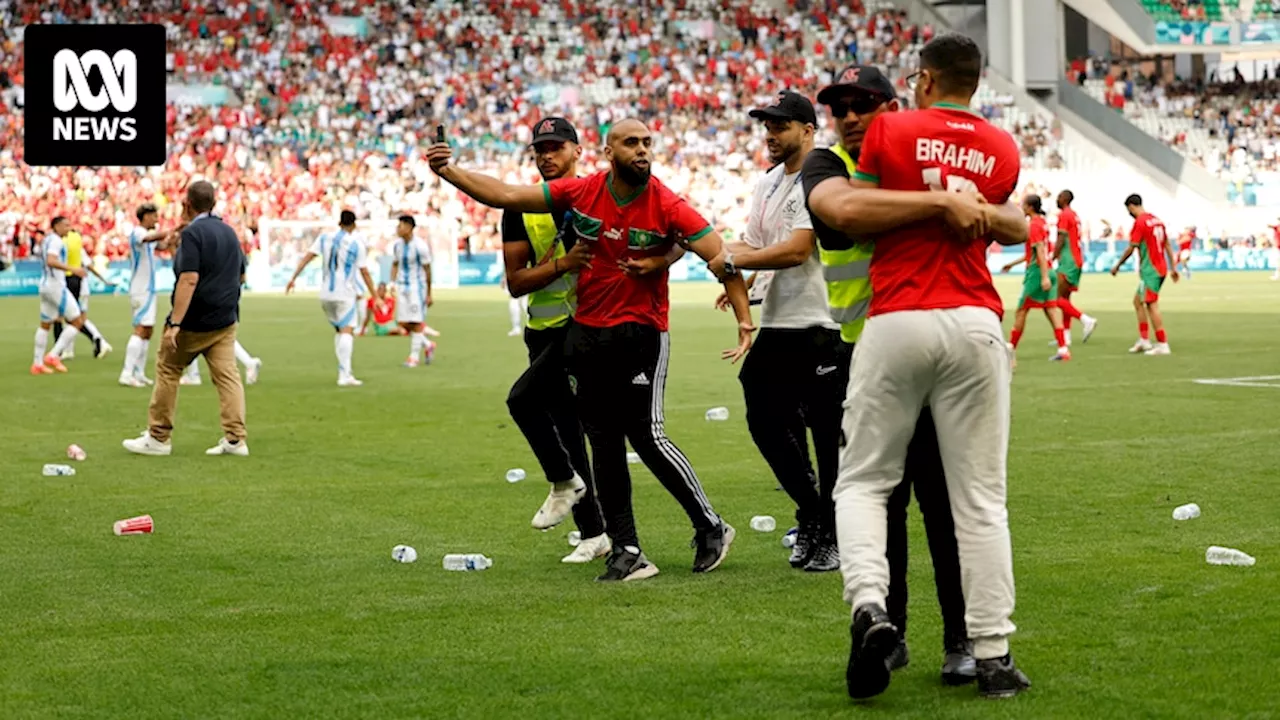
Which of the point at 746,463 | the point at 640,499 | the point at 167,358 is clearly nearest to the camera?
the point at 640,499

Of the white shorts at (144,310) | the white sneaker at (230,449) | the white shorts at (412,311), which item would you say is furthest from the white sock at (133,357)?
the white sneaker at (230,449)

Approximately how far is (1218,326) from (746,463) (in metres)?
17.1

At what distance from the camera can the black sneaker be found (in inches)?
319

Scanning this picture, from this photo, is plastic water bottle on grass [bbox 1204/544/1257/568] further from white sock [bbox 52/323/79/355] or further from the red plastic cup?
white sock [bbox 52/323/79/355]

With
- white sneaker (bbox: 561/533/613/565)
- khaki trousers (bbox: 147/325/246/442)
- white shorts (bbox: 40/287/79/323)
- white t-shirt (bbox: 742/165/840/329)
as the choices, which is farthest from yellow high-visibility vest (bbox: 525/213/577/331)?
white shorts (bbox: 40/287/79/323)

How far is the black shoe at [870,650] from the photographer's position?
5457 mm

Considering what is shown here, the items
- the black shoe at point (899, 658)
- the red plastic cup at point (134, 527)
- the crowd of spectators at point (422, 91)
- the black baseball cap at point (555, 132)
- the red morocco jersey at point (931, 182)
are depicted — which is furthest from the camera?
the crowd of spectators at point (422, 91)

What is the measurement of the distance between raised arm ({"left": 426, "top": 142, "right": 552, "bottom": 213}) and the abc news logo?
3908 mm

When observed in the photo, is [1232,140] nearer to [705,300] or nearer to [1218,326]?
[705,300]

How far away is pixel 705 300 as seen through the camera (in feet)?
129

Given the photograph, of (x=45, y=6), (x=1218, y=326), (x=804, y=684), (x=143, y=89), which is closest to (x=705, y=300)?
(x=1218, y=326)

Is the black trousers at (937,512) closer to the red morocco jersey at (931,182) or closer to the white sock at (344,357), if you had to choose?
the red morocco jersey at (931,182)

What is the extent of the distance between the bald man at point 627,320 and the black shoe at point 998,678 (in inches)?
103

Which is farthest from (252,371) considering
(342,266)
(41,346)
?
(41,346)
